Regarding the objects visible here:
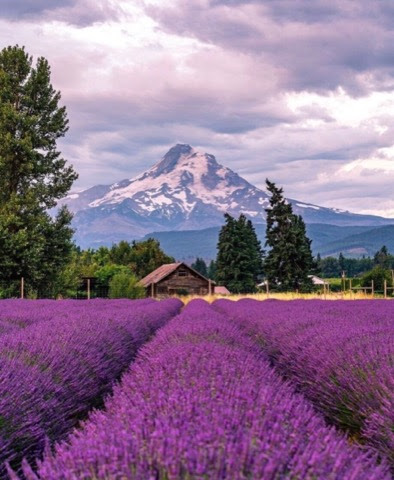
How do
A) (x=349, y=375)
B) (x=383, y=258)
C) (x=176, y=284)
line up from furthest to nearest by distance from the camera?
(x=383, y=258)
(x=176, y=284)
(x=349, y=375)

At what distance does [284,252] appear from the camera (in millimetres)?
53750

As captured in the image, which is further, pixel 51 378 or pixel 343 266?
pixel 343 266

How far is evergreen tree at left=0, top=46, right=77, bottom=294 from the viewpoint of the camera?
1107 inches

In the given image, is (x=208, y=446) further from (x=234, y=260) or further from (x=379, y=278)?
(x=234, y=260)

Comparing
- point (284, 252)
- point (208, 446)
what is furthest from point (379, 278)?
point (208, 446)

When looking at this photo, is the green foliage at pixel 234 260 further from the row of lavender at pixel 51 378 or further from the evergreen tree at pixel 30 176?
the row of lavender at pixel 51 378

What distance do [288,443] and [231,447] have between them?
0.84 feet

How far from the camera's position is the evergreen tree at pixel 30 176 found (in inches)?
1107

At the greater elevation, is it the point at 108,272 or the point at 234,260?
the point at 234,260

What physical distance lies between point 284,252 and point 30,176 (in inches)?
1154

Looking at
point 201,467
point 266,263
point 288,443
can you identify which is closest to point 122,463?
point 201,467

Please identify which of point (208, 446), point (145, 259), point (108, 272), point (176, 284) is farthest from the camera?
point (145, 259)

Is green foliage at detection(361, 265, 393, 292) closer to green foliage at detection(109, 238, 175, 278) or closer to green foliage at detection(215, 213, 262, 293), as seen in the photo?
green foliage at detection(215, 213, 262, 293)

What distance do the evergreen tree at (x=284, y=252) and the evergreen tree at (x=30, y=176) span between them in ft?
89.2
